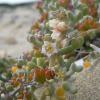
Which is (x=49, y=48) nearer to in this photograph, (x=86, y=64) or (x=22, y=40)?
(x=86, y=64)

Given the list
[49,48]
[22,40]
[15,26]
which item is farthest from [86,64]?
[15,26]

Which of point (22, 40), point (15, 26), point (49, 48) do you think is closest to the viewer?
point (49, 48)

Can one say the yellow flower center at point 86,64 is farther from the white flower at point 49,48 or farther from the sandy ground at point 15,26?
the sandy ground at point 15,26

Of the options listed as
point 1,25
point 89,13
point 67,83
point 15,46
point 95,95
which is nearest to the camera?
point 67,83

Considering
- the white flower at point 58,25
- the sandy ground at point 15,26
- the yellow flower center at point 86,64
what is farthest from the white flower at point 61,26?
the sandy ground at point 15,26

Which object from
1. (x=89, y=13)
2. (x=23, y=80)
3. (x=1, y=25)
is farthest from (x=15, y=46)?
(x=23, y=80)

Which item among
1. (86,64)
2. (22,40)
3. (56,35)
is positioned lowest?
(22,40)

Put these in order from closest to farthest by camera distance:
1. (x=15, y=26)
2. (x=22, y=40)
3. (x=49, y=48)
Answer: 1. (x=49, y=48)
2. (x=22, y=40)
3. (x=15, y=26)

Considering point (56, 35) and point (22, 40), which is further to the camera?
point (22, 40)

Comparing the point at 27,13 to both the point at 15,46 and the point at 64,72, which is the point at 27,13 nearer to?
the point at 15,46
